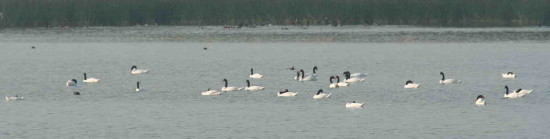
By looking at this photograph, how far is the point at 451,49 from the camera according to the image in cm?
7462

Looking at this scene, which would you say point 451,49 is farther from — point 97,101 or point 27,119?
point 27,119

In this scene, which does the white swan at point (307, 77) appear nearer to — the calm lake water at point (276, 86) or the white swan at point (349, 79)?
the calm lake water at point (276, 86)

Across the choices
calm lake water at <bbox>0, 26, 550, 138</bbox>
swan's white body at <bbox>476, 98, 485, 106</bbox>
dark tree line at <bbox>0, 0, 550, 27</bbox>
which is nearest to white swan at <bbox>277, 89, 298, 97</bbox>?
calm lake water at <bbox>0, 26, 550, 138</bbox>

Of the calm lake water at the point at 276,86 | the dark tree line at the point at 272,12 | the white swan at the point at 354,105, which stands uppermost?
the dark tree line at the point at 272,12

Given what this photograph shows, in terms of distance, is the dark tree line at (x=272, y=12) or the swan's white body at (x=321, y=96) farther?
the dark tree line at (x=272, y=12)

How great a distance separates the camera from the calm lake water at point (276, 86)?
32.1m

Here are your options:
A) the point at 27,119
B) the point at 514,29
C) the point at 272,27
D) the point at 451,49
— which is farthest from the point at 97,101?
the point at 272,27

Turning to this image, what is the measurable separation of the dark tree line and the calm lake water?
6603 millimetres

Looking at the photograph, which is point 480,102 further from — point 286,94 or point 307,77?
point 307,77

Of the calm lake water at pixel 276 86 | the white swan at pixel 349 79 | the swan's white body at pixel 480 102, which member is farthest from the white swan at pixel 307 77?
the swan's white body at pixel 480 102

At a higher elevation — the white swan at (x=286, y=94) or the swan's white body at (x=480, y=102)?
the white swan at (x=286, y=94)

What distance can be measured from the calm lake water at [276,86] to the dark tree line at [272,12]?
260 inches

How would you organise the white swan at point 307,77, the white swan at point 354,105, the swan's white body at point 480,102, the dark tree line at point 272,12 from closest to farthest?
the white swan at point 354,105 → the swan's white body at point 480,102 → the white swan at point 307,77 → the dark tree line at point 272,12

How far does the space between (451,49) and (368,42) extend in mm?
8998
